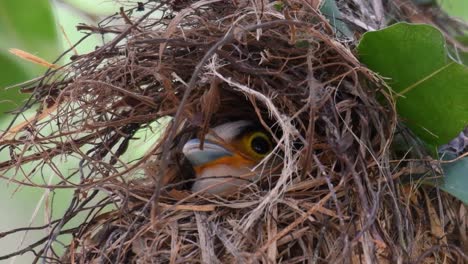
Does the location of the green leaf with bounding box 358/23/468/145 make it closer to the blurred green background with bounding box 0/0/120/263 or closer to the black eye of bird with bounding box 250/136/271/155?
the black eye of bird with bounding box 250/136/271/155

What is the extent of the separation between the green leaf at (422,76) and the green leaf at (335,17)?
10 centimetres

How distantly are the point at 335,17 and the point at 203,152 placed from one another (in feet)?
1.10

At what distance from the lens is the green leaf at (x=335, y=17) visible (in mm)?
1372

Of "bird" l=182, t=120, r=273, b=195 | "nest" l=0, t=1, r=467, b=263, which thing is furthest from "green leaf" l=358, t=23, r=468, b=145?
"bird" l=182, t=120, r=273, b=195

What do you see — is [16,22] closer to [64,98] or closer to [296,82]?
[64,98]

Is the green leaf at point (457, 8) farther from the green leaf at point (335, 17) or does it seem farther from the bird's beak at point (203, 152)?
the bird's beak at point (203, 152)

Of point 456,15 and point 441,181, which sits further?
point 456,15

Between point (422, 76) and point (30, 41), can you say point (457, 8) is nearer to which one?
point (422, 76)

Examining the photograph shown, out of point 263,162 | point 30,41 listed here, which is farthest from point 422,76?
point 30,41

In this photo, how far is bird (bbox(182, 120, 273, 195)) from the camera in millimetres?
1415

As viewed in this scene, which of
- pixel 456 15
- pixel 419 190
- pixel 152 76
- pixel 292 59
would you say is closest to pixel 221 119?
pixel 152 76

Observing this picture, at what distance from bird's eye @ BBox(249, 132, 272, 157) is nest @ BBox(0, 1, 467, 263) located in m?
0.13

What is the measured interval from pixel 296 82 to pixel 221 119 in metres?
0.36

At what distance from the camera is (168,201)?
1.40 metres
